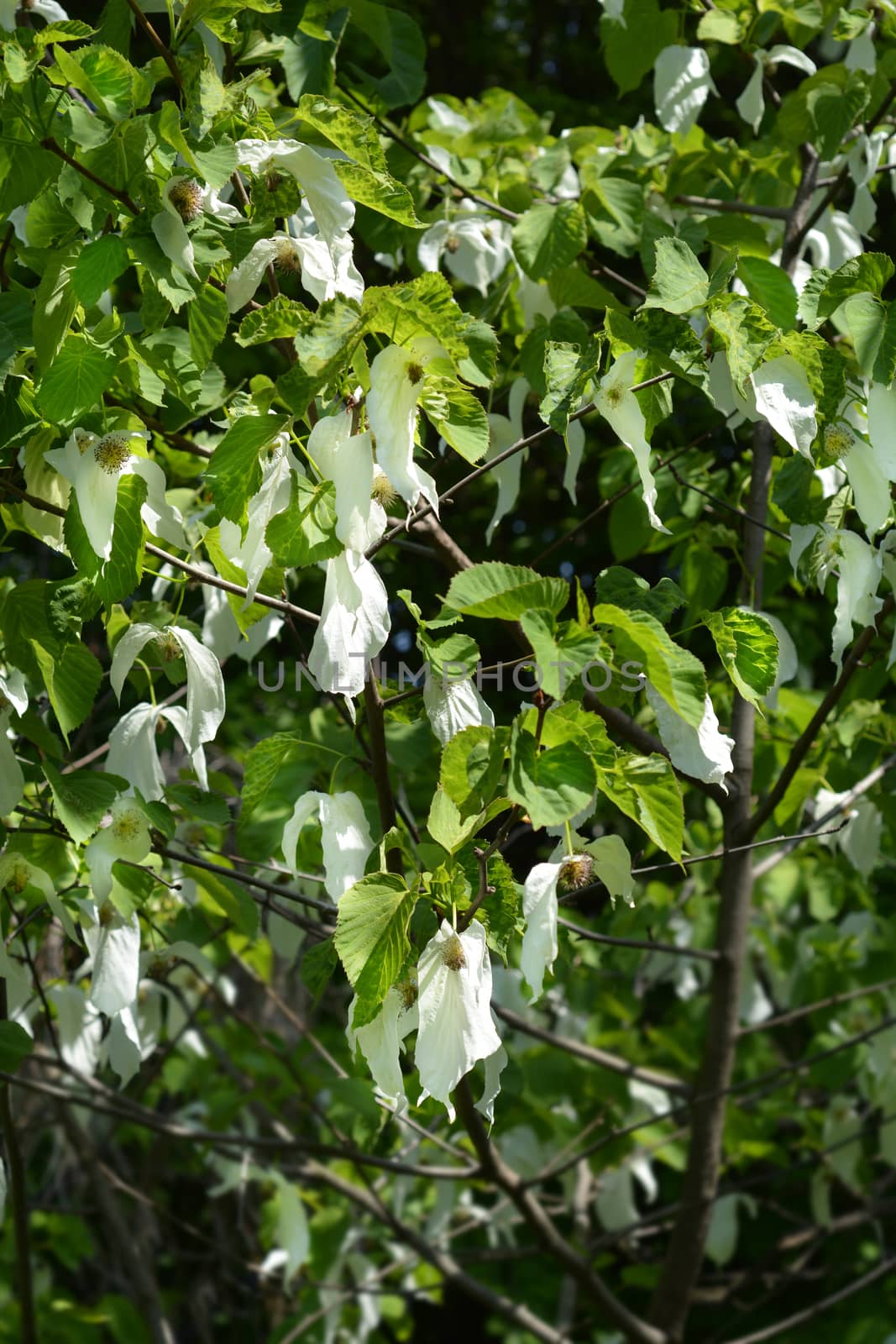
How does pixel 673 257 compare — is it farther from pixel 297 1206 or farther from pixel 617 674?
pixel 297 1206

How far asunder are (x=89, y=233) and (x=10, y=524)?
1.08 ft

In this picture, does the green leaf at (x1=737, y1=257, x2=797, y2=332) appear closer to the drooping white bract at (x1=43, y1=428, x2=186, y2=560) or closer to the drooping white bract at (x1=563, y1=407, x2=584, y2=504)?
the drooping white bract at (x1=563, y1=407, x2=584, y2=504)

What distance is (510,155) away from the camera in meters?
1.89

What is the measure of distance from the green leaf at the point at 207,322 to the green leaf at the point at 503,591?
1.12ft

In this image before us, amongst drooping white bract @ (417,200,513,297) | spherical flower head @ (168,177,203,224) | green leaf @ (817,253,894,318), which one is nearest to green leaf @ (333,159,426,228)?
spherical flower head @ (168,177,203,224)

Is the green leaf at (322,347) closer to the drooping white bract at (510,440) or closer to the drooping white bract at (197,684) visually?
the drooping white bract at (197,684)

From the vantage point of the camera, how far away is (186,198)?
1.01 m

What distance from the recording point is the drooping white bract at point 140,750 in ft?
4.10

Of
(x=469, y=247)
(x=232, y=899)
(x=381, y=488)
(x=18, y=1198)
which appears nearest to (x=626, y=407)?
(x=381, y=488)

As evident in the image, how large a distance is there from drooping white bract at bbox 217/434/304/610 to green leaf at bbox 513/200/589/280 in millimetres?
609

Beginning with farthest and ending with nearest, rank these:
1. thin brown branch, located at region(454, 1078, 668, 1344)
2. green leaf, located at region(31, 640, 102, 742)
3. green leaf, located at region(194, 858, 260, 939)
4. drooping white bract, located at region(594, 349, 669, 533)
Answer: thin brown branch, located at region(454, 1078, 668, 1344) → green leaf, located at region(194, 858, 260, 939) → green leaf, located at region(31, 640, 102, 742) → drooping white bract, located at region(594, 349, 669, 533)

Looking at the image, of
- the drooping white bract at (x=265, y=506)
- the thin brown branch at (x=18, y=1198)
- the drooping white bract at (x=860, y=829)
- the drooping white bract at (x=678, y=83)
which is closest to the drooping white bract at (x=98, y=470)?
the drooping white bract at (x=265, y=506)

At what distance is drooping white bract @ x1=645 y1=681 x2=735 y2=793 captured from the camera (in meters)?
1.00

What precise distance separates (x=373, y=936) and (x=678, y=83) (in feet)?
4.15
